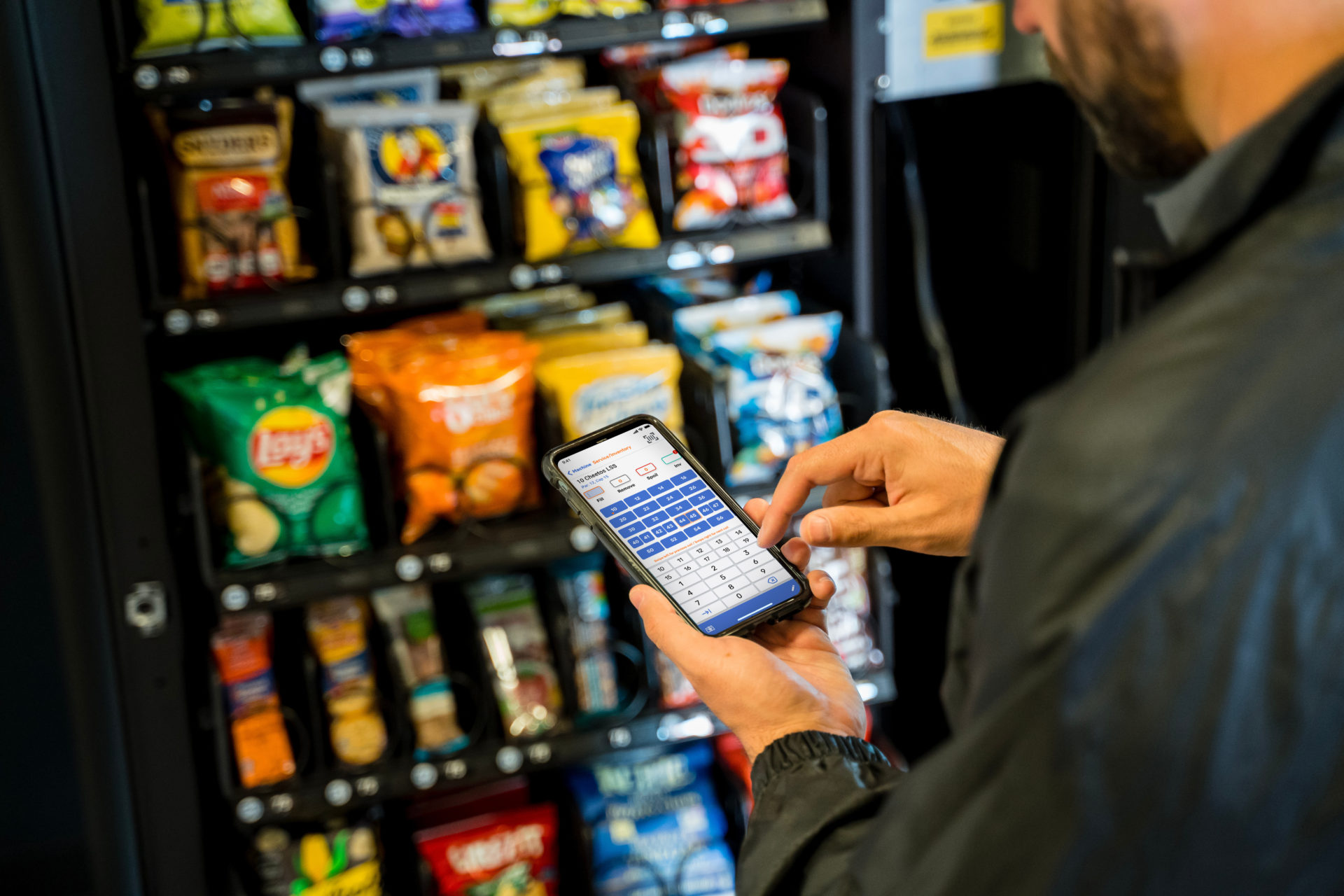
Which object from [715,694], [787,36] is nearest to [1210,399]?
[715,694]

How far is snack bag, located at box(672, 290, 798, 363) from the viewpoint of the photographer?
6.13 feet

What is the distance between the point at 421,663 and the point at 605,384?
521 millimetres

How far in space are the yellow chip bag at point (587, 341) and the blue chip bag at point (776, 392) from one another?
135 millimetres

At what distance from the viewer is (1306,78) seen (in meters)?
0.56

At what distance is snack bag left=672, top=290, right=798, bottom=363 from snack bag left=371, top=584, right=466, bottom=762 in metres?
0.58

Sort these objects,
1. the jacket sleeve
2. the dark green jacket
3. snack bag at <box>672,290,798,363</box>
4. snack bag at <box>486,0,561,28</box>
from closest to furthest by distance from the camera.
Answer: the dark green jacket, the jacket sleeve, snack bag at <box>486,0,561,28</box>, snack bag at <box>672,290,798,363</box>

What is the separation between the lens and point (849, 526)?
1.06 m

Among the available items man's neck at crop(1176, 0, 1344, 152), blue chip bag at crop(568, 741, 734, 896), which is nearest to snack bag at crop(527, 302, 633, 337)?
blue chip bag at crop(568, 741, 734, 896)

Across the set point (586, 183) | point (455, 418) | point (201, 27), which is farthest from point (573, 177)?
point (201, 27)

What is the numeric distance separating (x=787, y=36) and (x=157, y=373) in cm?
116

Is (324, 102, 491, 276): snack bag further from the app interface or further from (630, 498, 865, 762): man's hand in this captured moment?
(630, 498, 865, 762): man's hand

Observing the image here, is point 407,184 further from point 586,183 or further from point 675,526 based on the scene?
point 675,526

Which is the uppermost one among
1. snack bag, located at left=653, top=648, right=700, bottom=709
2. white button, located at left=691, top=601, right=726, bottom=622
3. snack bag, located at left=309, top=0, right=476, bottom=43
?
snack bag, located at left=309, top=0, right=476, bottom=43

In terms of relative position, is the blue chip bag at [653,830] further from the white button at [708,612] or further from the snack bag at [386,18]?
the snack bag at [386,18]
